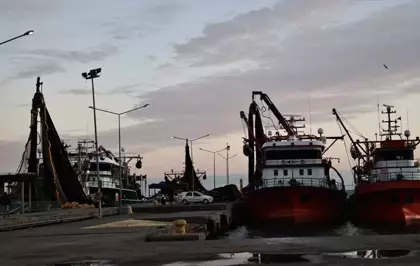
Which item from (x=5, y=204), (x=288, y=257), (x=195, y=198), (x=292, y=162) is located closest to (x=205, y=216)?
(x=5, y=204)

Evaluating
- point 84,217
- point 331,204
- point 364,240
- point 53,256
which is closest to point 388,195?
point 331,204

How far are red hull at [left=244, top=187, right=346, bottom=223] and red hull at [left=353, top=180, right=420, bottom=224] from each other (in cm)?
314

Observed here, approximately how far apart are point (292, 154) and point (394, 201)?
990 cm

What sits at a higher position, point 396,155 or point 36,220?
point 396,155

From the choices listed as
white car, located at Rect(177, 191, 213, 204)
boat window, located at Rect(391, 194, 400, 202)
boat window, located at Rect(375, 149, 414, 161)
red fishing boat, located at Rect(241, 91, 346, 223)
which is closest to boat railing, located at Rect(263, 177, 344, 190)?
red fishing boat, located at Rect(241, 91, 346, 223)

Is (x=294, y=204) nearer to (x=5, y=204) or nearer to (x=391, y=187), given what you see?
(x=391, y=187)

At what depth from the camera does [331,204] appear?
1834 inches

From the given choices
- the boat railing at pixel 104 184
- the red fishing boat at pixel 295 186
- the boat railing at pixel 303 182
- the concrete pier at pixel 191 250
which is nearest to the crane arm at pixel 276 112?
the red fishing boat at pixel 295 186

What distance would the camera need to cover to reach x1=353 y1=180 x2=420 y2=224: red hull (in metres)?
42.0

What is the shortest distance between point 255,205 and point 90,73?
22.1m

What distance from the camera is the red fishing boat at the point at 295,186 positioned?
4441 cm

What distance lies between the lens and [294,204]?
44.2 metres

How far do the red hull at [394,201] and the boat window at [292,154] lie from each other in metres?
6.06

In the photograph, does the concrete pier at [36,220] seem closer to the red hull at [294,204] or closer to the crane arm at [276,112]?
the red hull at [294,204]
